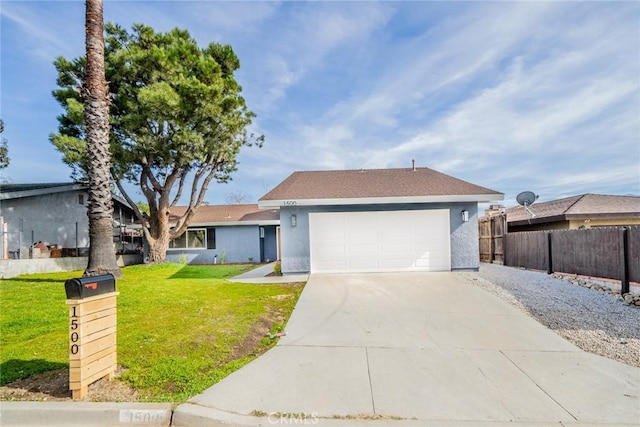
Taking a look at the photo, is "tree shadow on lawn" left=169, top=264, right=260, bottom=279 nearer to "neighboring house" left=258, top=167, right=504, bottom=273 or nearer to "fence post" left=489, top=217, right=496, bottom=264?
"neighboring house" left=258, top=167, right=504, bottom=273

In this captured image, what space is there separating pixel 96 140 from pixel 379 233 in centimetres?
891

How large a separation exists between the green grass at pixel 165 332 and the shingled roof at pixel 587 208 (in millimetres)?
12643

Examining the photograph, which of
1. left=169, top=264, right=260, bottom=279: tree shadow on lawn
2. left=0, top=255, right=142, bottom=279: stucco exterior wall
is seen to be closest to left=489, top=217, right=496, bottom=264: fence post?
left=169, top=264, right=260, bottom=279: tree shadow on lawn

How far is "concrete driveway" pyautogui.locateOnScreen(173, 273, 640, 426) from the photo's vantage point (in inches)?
119

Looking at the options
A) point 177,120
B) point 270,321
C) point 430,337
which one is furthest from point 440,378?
point 177,120

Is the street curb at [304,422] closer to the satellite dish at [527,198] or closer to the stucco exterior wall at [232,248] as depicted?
the satellite dish at [527,198]

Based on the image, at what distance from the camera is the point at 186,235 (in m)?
18.2

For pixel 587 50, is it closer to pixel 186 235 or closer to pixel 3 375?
pixel 3 375

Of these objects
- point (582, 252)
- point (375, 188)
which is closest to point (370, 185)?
point (375, 188)

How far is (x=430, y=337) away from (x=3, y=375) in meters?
5.55

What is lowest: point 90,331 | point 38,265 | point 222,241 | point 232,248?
point 38,265

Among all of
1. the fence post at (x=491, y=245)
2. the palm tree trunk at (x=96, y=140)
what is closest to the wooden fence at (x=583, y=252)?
the fence post at (x=491, y=245)

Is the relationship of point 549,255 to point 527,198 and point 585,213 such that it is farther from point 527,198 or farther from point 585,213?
point 585,213

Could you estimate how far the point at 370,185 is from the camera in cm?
1143
